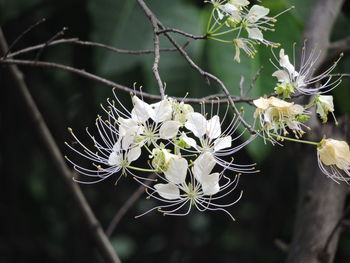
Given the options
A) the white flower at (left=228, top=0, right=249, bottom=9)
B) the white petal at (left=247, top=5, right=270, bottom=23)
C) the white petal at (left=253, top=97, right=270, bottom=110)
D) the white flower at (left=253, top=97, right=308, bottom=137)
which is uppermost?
the white flower at (left=228, top=0, right=249, bottom=9)

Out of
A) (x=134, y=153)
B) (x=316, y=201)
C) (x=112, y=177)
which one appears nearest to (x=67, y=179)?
(x=316, y=201)

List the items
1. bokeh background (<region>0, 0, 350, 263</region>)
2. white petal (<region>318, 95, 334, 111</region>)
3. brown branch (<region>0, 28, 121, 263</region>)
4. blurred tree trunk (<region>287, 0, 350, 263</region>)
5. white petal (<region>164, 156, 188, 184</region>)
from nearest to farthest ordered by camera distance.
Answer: white petal (<region>164, 156, 188, 184</region>) → white petal (<region>318, 95, 334, 111</region>) → blurred tree trunk (<region>287, 0, 350, 263</region>) → brown branch (<region>0, 28, 121, 263</region>) → bokeh background (<region>0, 0, 350, 263</region>)

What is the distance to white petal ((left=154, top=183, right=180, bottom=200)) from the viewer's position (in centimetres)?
88

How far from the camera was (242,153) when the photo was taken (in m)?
2.16

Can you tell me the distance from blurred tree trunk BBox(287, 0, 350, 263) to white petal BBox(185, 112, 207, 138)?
518mm

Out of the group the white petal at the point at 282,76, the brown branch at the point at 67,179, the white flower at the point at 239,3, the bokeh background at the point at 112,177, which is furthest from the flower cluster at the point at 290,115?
the brown branch at the point at 67,179

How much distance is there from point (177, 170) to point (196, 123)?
81 millimetres

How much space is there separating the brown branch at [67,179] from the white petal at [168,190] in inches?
26.5

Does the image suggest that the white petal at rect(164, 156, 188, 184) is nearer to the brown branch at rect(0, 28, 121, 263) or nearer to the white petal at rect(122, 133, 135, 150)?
the white petal at rect(122, 133, 135, 150)

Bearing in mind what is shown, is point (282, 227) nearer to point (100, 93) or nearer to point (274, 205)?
point (274, 205)

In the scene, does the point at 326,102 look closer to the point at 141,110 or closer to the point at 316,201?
the point at 141,110

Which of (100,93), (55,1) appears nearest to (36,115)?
(100,93)

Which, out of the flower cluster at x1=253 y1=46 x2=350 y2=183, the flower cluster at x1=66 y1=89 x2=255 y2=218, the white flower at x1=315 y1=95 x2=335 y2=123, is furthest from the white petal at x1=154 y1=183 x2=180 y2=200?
the white flower at x1=315 y1=95 x2=335 y2=123

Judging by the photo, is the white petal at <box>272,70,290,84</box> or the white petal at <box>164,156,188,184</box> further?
the white petal at <box>272,70,290,84</box>
